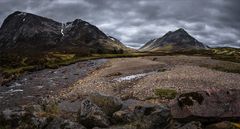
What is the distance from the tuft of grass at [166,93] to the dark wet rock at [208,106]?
1164 cm

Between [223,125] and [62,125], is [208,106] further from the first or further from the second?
[62,125]

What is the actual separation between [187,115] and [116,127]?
428 cm

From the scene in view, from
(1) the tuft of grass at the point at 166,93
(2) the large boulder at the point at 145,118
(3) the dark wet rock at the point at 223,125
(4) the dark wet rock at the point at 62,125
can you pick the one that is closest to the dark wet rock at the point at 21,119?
(4) the dark wet rock at the point at 62,125

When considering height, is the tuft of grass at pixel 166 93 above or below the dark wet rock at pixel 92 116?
below

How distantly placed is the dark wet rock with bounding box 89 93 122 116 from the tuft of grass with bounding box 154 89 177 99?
10.4 meters

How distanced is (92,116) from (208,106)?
7.06 meters

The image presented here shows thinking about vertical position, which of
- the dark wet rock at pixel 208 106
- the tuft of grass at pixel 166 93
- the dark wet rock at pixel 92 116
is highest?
the dark wet rock at pixel 208 106

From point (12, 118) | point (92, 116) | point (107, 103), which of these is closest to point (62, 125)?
point (92, 116)

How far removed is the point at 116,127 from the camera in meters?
22.8

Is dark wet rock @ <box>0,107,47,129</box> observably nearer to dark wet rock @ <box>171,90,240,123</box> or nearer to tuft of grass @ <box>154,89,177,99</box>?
dark wet rock @ <box>171,90,240,123</box>

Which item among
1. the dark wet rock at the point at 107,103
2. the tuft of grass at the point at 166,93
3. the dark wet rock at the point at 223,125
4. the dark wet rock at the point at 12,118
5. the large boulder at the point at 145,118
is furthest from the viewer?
the tuft of grass at the point at 166,93

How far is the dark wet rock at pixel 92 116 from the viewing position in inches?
924

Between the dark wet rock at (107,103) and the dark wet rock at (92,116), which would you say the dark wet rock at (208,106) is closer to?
the dark wet rock at (107,103)

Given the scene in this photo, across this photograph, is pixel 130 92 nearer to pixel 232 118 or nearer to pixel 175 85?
pixel 175 85
